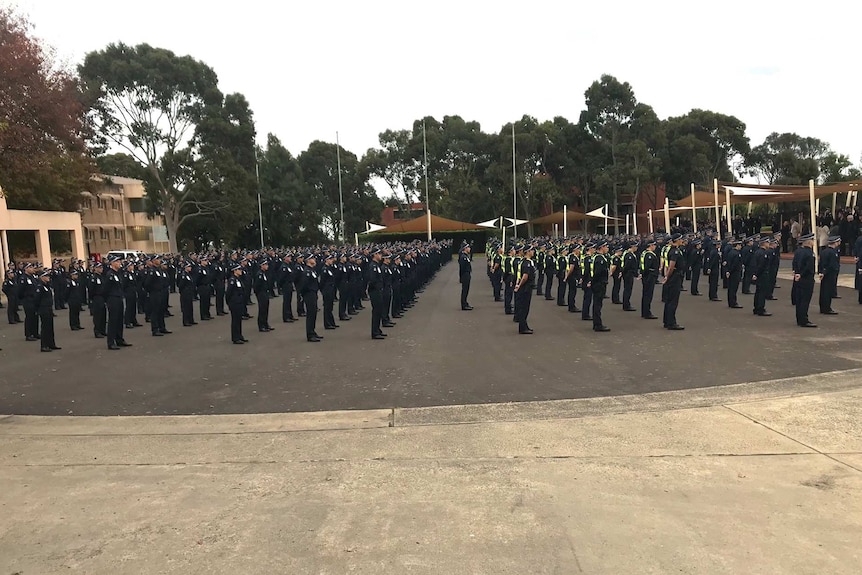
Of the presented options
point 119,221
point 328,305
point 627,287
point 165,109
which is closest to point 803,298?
point 627,287

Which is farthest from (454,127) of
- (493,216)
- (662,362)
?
(662,362)

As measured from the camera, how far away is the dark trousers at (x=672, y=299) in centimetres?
1154

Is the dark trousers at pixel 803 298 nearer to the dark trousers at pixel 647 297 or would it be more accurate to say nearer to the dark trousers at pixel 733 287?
the dark trousers at pixel 647 297

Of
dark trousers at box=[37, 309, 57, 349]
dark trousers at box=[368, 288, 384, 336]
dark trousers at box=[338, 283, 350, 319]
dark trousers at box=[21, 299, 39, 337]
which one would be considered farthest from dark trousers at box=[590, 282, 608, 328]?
dark trousers at box=[21, 299, 39, 337]

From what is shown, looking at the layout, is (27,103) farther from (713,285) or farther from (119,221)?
(119,221)

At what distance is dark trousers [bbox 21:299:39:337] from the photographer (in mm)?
13125

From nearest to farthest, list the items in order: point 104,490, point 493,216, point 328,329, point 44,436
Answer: point 104,490 → point 44,436 → point 328,329 → point 493,216

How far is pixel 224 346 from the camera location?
11.5 metres

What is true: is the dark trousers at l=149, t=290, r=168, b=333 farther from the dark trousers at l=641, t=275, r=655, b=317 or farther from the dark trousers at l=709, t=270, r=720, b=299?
the dark trousers at l=709, t=270, r=720, b=299

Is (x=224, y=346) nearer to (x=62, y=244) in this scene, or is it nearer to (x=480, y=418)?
(x=480, y=418)

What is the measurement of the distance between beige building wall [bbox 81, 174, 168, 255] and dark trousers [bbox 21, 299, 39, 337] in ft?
142

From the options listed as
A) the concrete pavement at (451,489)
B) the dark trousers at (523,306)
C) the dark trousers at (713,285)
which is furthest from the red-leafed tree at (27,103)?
the dark trousers at (713,285)

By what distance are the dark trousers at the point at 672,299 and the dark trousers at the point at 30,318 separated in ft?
44.0

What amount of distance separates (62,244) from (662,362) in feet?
144
